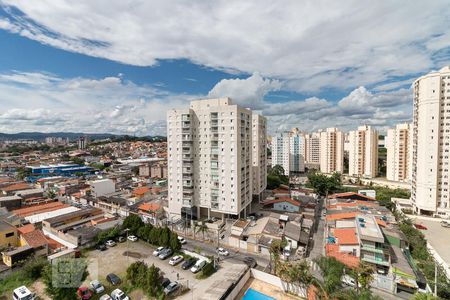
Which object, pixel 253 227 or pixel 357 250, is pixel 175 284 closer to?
pixel 253 227

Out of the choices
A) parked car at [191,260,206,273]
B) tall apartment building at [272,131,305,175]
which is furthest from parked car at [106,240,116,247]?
tall apartment building at [272,131,305,175]

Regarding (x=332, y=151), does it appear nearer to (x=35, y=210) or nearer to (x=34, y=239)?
(x=34, y=239)

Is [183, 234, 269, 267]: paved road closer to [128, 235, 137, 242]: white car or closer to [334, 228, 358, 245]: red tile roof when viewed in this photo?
[128, 235, 137, 242]: white car

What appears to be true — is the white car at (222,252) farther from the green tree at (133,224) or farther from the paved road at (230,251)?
the green tree at (133,224)

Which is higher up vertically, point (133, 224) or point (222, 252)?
point (133, 224)

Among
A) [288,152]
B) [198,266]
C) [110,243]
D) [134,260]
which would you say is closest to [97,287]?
[134,260]

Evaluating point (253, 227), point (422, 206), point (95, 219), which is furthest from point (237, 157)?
point (422, 206)

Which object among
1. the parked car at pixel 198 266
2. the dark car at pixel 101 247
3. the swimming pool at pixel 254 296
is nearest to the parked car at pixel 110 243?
the dark car at pixel 101 247
